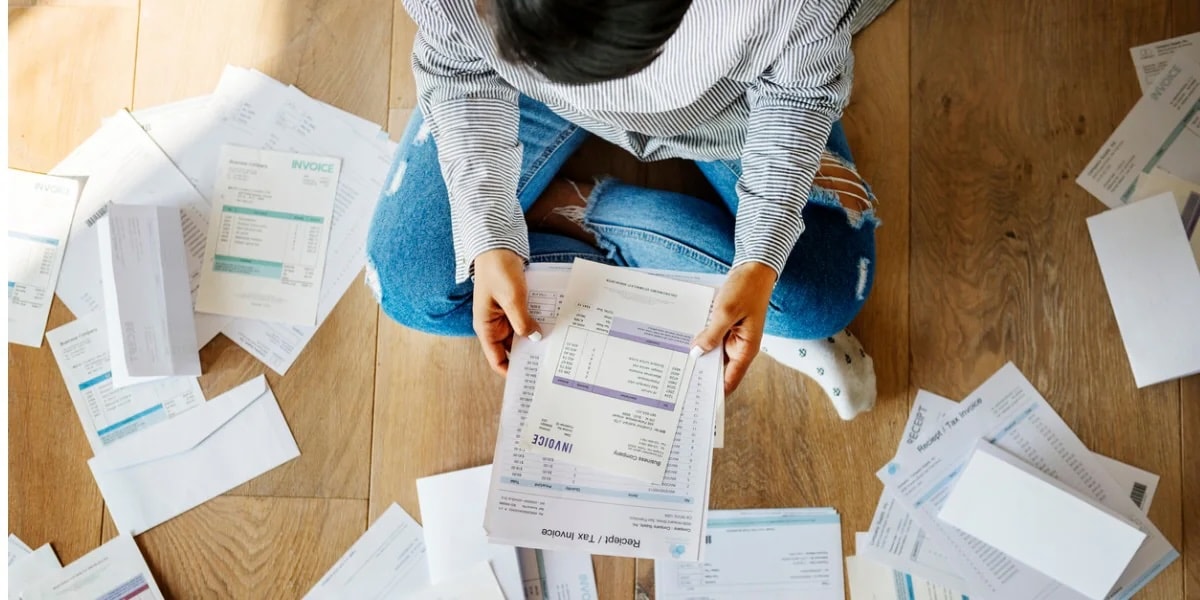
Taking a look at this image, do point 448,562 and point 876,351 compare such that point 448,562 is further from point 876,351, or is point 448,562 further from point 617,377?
point 876,351

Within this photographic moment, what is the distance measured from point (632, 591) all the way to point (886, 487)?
36 centimetres

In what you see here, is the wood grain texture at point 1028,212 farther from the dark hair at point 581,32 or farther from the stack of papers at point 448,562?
the dark hair at point 581,32

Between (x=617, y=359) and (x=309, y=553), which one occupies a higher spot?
(x=617, y=359)

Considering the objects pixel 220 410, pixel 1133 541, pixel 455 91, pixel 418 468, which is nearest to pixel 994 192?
pixel 1133 541

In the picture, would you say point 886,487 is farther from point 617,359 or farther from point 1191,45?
point 1191,45

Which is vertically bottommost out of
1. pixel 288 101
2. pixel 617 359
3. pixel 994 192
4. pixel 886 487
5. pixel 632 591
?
pixel 632 591

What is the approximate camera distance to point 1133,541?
40.3 inches

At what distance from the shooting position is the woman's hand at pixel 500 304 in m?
0.81

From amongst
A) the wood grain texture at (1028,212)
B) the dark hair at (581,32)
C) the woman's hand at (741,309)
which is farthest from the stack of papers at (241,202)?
the wood grain texture at (1028,212)

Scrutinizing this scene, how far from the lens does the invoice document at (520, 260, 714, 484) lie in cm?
82

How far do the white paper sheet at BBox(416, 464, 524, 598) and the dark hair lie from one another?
2.19 ft

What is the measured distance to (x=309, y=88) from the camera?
1200 millimetres

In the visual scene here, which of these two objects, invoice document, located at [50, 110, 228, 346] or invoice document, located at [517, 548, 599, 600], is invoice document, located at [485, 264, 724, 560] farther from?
invoice document, located at [50, 110, 228, 346]

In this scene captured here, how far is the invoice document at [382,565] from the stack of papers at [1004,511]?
0.57 meters
